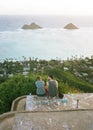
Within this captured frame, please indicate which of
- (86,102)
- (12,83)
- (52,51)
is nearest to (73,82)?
(12,83)

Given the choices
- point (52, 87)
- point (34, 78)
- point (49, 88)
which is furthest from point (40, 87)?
point (34, 78)

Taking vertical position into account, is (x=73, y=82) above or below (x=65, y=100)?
below

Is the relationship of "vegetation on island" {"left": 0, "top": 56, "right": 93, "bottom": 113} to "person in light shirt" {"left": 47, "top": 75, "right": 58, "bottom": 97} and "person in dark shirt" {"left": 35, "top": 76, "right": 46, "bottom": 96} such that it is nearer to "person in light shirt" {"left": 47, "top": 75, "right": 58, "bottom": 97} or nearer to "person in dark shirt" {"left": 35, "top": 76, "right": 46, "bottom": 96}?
"person in dark shirt" {"left": 35, "top": 76, "right": 46, "bottom": 96}

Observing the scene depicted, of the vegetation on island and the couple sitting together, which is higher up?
the couple sitting together

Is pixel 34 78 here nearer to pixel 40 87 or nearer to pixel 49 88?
pixel 40 87

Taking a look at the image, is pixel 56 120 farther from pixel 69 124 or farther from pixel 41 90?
pixel 41 90

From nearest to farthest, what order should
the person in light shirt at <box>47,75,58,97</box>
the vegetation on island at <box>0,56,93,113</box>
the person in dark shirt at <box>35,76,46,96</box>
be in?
the person in light shirt at <box>47,75,58,97</box>, the person in dark shirt at <box>35,76,46,96</box>, the vegetation on island at <box>0,56,93,113</box>

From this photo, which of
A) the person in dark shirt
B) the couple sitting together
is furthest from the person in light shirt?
the person in dark shirt

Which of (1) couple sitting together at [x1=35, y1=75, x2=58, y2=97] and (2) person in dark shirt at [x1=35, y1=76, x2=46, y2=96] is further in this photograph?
(2) person in dark shirt at [x1=35, y1=76, x2=46, y2=96]
